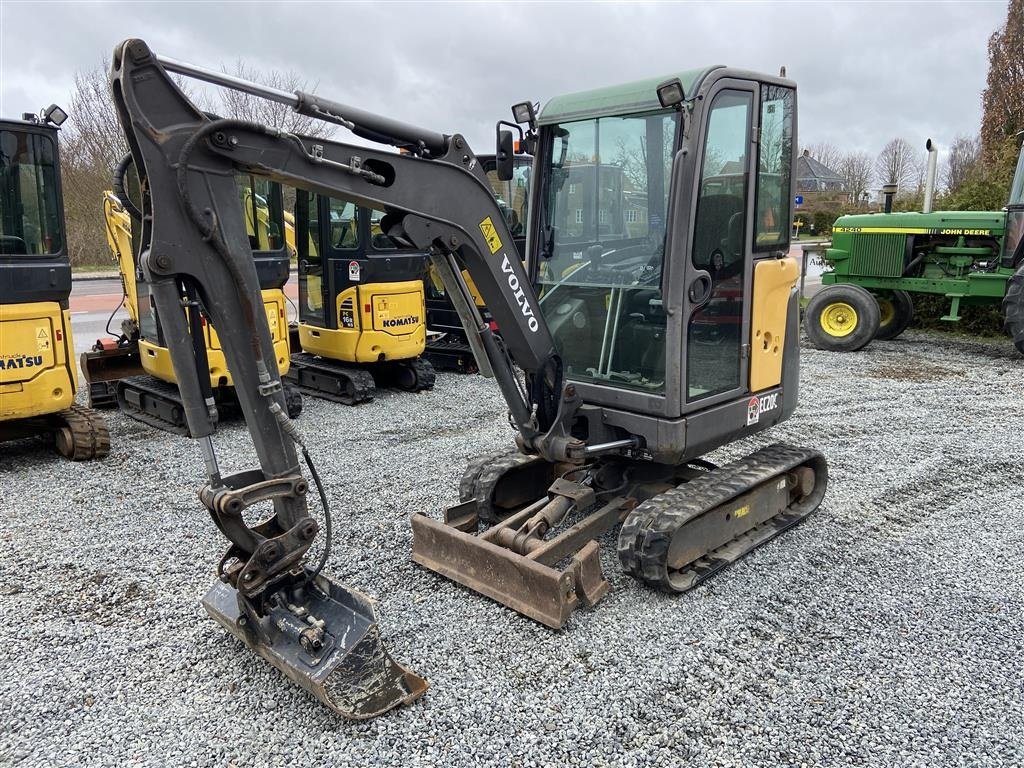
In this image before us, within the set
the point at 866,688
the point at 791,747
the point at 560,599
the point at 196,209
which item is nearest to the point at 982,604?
the point at 866,688

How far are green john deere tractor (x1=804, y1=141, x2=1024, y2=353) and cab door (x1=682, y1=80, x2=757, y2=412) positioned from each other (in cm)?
768

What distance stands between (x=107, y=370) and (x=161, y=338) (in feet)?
5.33

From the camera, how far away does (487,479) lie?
4535mm

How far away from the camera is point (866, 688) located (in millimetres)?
3141

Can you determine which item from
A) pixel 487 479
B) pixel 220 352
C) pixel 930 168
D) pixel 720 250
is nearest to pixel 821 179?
pixel 930 168

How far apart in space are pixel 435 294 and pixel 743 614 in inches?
291

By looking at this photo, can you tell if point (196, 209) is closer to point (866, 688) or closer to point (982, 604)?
point (866, 688)

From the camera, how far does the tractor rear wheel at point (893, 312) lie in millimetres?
11461

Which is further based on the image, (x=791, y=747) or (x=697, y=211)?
(x=697, y=211)

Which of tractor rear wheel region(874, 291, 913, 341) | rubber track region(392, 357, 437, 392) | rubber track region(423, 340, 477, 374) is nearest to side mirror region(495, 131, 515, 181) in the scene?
rubber track region(392, 357, 437, 392)

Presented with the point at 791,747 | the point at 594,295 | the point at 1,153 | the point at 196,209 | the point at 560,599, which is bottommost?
the point at 791,747

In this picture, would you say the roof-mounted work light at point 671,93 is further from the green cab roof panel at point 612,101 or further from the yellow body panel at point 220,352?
the yellow body panel at point 220,352

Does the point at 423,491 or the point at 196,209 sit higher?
the point at 196,209

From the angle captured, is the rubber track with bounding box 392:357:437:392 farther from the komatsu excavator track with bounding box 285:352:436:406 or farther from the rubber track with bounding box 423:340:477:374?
the rubber track with bounding box 423:340:477:374
